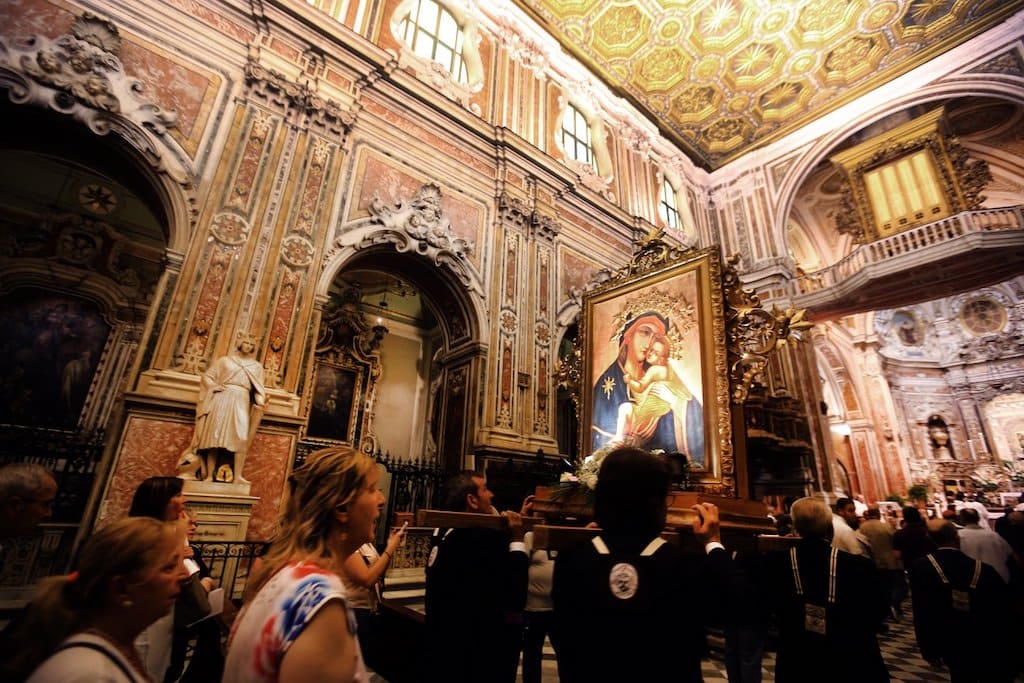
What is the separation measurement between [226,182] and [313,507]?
572 centimetres

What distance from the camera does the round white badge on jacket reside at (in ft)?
4.27

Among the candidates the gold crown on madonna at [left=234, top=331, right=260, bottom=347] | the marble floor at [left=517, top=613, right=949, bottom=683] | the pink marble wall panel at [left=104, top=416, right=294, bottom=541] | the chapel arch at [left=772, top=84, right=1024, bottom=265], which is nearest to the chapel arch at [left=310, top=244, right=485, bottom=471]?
the gold crown on madonna at [left=234, top=331, right=260, bottom=347]

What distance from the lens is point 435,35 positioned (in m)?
8.51

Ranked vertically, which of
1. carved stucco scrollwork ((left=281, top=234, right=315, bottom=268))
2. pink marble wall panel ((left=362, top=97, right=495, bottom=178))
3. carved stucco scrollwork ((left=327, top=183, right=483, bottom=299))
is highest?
pink marble wall panel ((left=362, top=97, right=495, bottom=178))

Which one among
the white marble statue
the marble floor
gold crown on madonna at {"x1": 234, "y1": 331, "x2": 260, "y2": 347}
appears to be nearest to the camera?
the marble floor

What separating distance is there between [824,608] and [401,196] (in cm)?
686

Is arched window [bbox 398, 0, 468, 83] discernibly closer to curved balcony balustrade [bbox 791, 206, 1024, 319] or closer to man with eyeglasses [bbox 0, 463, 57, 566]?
man with eyeglasses [bbox 0, 463, 57, 566]

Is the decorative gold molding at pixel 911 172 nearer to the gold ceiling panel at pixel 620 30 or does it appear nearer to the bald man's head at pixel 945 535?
the gold ceiling panel at pixel 620 30

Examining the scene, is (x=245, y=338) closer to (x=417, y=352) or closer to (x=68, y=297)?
Result: (x=68, y=297)

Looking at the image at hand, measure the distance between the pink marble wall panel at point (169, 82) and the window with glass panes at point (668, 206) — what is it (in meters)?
9.68

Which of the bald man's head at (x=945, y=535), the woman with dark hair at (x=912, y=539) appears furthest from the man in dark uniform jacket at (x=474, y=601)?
the woman with dark hair at (x=912, y=539)

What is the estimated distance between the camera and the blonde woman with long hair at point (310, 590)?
929mm

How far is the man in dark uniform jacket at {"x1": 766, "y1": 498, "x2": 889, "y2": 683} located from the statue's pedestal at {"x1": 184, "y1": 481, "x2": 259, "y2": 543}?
14.7 feet

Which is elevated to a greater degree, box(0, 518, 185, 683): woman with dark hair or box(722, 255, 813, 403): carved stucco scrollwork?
box(722, 255, 813, 403): carved stucco scrollwork
